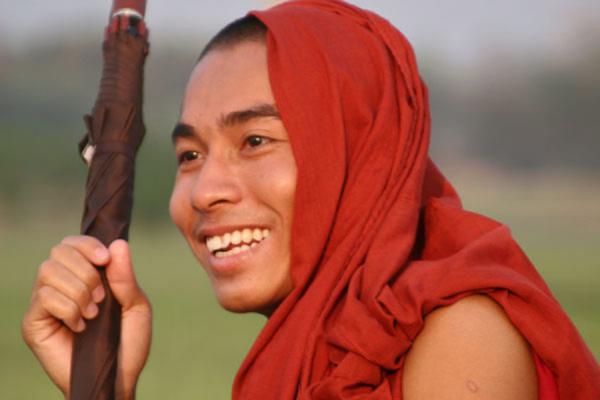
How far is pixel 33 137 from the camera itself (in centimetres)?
3384

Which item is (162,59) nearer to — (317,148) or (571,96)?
(571,96)

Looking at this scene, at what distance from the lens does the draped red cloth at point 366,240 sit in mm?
2154

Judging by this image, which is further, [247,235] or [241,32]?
[241,32]

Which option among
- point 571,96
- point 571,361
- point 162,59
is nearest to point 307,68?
point 571,361

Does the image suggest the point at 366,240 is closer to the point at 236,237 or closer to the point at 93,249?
the point at 236,237

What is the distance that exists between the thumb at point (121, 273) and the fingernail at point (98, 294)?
0.06 feet

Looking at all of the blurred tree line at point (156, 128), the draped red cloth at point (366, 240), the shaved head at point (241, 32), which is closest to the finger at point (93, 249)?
the draped red cloth at point (366, 240)

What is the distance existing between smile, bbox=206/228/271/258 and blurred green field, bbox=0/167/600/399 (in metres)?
7.99

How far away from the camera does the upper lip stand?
8.04 feet

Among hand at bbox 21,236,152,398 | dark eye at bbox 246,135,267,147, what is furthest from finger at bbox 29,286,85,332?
dark eye at bbox 246,135,267,147

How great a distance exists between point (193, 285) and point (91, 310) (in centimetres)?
1926

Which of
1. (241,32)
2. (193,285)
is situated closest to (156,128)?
(193,285)

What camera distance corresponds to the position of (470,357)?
207 centimetres

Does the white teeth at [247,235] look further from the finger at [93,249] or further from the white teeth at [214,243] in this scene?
the finger at [93,249]
